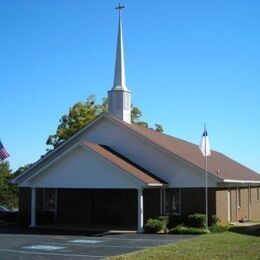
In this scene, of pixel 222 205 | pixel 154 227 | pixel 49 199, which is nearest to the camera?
pixel 154 227

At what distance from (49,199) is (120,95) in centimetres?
744

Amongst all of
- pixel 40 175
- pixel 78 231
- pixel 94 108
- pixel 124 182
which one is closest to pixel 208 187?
pixel 124 182

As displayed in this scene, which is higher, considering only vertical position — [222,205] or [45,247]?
[222,205]

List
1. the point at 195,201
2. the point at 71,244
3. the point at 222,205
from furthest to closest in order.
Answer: the point at 222,205, the point at 195,201, the point at 71,244

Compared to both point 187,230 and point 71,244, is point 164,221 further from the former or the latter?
point 71,244

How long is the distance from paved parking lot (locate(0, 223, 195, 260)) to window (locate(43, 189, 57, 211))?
6307 mm

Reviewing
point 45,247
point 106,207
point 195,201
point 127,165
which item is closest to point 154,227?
point 195,201

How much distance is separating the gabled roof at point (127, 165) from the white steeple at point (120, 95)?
3.22 metres

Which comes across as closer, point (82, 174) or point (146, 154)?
point (82, 174)

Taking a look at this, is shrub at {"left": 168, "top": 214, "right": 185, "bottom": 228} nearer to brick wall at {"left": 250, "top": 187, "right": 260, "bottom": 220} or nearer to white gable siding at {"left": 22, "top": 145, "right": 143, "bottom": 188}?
white gable siding at {"left": 22, "top": 145, "right": 143, "bottom": 188}

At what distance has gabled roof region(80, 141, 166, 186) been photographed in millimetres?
28388

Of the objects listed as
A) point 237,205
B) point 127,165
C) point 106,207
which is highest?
point 127,165

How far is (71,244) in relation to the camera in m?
22.3

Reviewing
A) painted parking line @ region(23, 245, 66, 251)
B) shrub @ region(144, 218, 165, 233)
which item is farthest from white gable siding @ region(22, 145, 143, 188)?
painted parking line @ region(23, 245, 66, 251)
